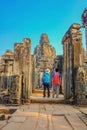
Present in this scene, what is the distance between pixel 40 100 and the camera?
12.1 metres

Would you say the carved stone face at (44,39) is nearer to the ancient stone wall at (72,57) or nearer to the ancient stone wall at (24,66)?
the ancient stone wall at (24,66)

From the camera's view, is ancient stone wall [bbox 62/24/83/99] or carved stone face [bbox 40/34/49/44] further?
carved stone face [bbox 40/34/49/44]

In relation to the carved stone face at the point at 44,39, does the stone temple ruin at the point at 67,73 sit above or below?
below

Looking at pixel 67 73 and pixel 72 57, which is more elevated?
pixel 72 57

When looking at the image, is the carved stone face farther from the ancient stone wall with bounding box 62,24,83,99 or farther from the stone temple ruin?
the ancient stone wall with bounding box 62,24,83,99

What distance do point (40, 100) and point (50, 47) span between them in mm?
41324

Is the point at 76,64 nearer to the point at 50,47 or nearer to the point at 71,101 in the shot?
the point at 71,101

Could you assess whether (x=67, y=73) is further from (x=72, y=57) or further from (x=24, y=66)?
(x=24, y=66)

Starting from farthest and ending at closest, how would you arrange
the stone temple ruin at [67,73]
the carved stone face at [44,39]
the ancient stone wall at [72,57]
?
the carved stone face at [44,39] → the ancient stone wall at [72,57] → the stone temple ruin at [67,73]

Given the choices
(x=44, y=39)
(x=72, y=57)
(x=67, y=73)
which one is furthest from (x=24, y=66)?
(x=44, y=39)

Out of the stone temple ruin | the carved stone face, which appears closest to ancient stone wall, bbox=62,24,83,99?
the stone temple ruin

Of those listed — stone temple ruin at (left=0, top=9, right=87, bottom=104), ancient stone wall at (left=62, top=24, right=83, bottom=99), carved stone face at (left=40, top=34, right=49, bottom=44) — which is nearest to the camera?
stone temple ruin at (left=0, top=9, right=87, bottom=104)

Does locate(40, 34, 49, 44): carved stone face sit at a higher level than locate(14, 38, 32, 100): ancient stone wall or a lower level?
higher

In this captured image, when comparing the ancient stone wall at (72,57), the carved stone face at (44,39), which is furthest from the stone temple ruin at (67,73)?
the carved stone face at (44,39)
